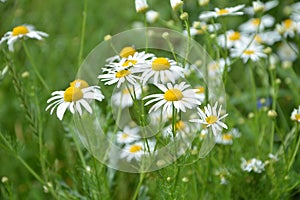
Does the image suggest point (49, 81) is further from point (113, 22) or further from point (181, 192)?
point (181, 192)

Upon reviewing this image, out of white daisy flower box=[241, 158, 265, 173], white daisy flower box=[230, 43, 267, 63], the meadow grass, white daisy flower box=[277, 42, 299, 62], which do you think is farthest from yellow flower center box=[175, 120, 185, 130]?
white daisy flower box=[277, 42, 299, 62]

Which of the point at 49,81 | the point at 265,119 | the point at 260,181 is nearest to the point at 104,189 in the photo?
the point at 260,181

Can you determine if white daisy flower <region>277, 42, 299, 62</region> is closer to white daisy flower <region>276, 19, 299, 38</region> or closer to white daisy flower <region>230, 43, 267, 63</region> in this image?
white daisy flower <region>276, 19, 299, 38</region>

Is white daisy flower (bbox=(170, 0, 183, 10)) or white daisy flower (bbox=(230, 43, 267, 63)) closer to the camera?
white daisy flower (bbox=(170, 0, 183, 10))

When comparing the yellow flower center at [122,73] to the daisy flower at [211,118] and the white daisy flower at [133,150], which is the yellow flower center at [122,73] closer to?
the daisy flower at [211,118]

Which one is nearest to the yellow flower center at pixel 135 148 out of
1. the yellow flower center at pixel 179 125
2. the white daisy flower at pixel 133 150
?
the white daisy flower at pixel 133 150

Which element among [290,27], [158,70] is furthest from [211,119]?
[290,27]

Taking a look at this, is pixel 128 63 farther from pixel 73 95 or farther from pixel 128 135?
pixel 128 135
